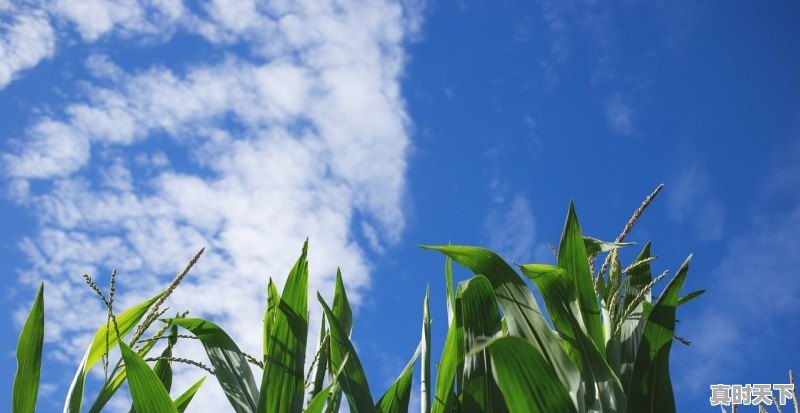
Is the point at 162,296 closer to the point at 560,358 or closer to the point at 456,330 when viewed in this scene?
the point at 456,330

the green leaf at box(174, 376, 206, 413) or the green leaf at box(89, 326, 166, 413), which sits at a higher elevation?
the green leaf at box(174, 376, 206, 413)

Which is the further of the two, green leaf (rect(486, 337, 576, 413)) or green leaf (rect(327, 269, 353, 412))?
green leaf (rect(327, 269, 353, 412))

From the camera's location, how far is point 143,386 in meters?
1.18

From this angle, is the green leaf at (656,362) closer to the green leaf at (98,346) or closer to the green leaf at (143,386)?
the green leaf at (143,386)

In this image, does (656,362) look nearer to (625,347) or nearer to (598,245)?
(625,347)

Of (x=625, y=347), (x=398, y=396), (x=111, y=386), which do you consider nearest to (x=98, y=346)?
(x=111, y=386)

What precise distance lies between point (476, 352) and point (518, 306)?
6.8 inches

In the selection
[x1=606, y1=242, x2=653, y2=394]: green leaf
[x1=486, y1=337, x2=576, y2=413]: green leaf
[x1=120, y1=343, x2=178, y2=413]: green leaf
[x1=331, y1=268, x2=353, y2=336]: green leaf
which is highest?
[x1=331, y1=268, x2=353, y2=336]: green leaf

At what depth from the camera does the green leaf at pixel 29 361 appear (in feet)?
4.21

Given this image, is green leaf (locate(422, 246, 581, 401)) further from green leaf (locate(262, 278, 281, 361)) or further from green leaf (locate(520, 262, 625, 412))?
green leaf (locate(262, 278, 281, 361))

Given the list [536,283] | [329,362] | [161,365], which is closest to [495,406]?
[536,283]

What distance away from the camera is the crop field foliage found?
118 cm

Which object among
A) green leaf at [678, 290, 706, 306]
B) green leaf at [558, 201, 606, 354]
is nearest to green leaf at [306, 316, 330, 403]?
green leaf at [558, 201, 606, 354]

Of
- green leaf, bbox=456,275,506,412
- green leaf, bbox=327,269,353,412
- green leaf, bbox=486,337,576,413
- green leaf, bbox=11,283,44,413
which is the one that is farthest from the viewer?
green leaf, bbox=327,269,353,412
